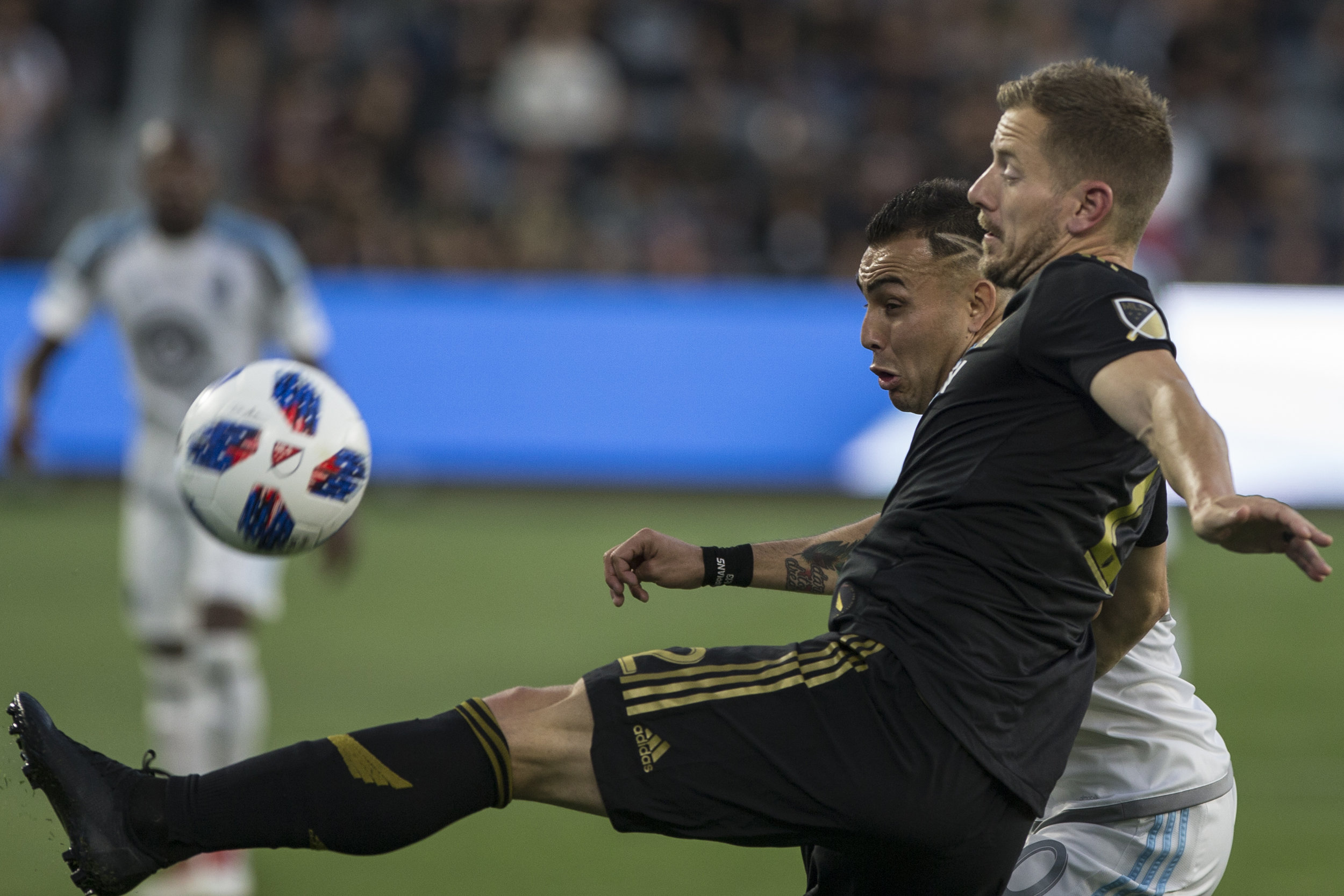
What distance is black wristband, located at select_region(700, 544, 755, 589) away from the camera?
3.28m

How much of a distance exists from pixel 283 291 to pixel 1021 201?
3.92 metres

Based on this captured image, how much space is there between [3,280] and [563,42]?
5357 mm

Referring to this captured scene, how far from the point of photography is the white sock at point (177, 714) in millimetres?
5441

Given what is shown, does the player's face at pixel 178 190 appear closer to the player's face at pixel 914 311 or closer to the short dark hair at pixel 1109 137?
the player's face at pixel 914 311

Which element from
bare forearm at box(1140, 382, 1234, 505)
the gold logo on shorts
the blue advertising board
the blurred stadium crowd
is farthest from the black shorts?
the blurred stadium crowd

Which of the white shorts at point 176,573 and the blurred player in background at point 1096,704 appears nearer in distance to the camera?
the blurred player in background at point 1096,704

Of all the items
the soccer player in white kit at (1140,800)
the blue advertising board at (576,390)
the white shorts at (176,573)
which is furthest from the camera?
the blue advertising board at (576,390)

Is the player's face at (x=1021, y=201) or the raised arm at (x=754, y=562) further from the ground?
the player's face at (x=1021, y=201)

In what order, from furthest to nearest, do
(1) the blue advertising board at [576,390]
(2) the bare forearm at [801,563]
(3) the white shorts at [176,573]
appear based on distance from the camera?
(1) the blue advertising board at [576,390] → (3) the white shorts at [176,573] → (2) the bare forearm at [801,563]

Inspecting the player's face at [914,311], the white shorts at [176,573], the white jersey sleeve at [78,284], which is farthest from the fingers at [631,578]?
the white jersey sleeve at [78,284]

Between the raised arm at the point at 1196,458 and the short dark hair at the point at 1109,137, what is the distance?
1.45 feet

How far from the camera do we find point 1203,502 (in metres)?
2.28

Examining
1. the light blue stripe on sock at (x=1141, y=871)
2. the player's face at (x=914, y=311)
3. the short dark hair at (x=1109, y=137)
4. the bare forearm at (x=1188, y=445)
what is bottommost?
the light blue stripe on sock at (x=1141, y=871)

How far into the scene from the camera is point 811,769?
106 inches
